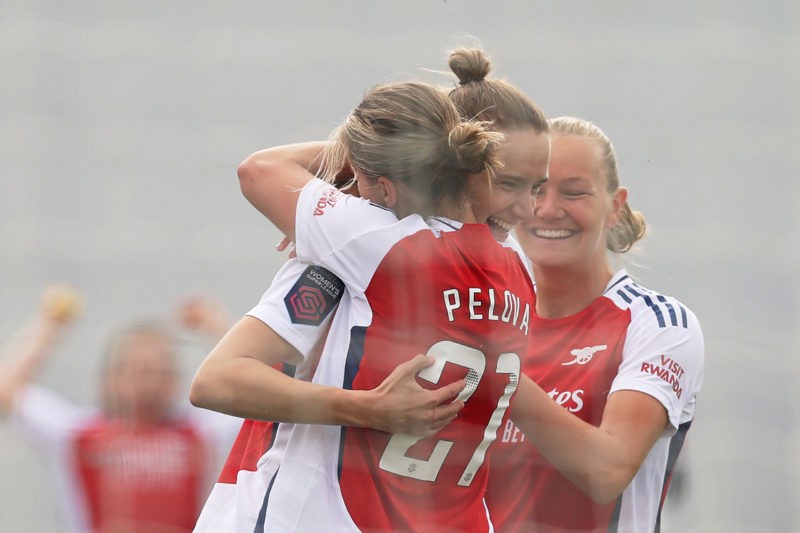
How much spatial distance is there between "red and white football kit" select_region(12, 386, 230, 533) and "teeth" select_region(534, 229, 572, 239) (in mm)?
1013

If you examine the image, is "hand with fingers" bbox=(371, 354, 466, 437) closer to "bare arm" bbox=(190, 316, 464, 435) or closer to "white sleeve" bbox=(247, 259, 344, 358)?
"bare arm" bbox=(190, 316, 464, 435)

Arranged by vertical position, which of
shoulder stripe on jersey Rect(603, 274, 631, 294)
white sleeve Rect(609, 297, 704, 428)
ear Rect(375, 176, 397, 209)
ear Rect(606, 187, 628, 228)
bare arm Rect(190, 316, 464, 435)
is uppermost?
ear Rect(375, 176, 397, 209)

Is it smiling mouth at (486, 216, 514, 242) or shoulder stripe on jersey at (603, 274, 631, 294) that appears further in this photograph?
shoulder stripe on jersey at (603, 274, 631, 294)

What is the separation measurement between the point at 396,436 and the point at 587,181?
81 cm

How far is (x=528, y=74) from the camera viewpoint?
336 cm

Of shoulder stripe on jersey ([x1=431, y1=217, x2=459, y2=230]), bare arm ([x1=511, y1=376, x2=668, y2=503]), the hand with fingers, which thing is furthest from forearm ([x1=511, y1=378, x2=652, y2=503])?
shoulder stripe on jersey ([x1=431, y1=217, x2=459, y2=230])

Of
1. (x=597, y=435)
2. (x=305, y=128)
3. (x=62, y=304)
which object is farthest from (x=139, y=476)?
(x=597, y=435)

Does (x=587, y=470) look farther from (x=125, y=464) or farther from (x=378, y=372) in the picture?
(x=125, y=464)

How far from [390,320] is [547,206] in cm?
70

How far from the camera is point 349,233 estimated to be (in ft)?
4.89

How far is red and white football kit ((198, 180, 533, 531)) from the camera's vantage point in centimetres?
149

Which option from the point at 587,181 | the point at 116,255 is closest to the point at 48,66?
the point at 116,255

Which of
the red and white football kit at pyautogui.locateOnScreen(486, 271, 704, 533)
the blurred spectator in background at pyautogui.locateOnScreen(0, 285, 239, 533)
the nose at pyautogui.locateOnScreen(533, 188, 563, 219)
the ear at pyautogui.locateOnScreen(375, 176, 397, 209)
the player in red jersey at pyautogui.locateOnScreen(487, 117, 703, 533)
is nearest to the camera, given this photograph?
the ear at pyautogui.locateOnScreen(375, 176, 397, 209)

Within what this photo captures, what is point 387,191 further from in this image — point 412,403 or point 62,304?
point 62,304
